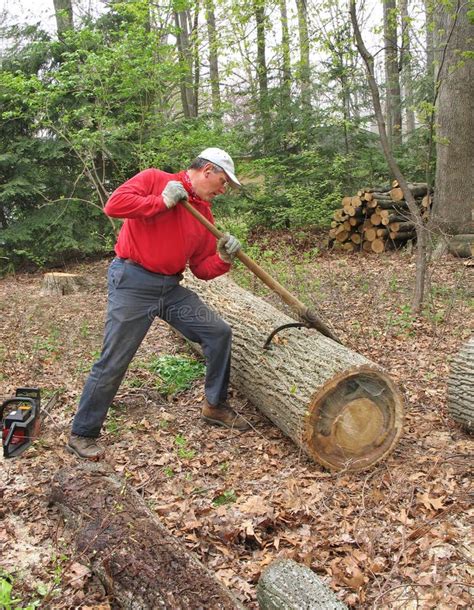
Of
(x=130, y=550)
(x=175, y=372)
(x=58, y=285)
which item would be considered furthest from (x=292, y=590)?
(x=58, y=285)

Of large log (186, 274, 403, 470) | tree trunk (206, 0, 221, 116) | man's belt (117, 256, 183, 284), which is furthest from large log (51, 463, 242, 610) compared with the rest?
tree trunk (206, 0, 221, 116)

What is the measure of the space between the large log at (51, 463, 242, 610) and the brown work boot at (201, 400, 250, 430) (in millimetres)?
1255

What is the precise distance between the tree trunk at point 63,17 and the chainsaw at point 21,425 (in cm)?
833

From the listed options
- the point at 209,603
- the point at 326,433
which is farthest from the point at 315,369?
the point at 209,603

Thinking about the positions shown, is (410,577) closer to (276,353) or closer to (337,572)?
(337,572)

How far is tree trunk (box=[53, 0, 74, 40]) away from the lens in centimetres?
1033

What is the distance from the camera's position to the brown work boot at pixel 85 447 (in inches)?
151

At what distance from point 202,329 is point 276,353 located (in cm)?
62

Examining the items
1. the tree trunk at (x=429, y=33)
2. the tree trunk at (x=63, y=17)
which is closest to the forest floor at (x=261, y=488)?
the tree trunk at (x=429, y=33)

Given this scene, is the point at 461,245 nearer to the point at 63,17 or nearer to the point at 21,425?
the point at 21,425

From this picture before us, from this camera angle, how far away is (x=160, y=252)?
3.90 meters

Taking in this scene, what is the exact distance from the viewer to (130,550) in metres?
2.67

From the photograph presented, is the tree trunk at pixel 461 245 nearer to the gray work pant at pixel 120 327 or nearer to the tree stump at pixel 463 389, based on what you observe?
the tree stump at pixel 463 389

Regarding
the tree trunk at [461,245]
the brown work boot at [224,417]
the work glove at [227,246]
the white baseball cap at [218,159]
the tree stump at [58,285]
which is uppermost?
the white baseball cap at [218,159]
